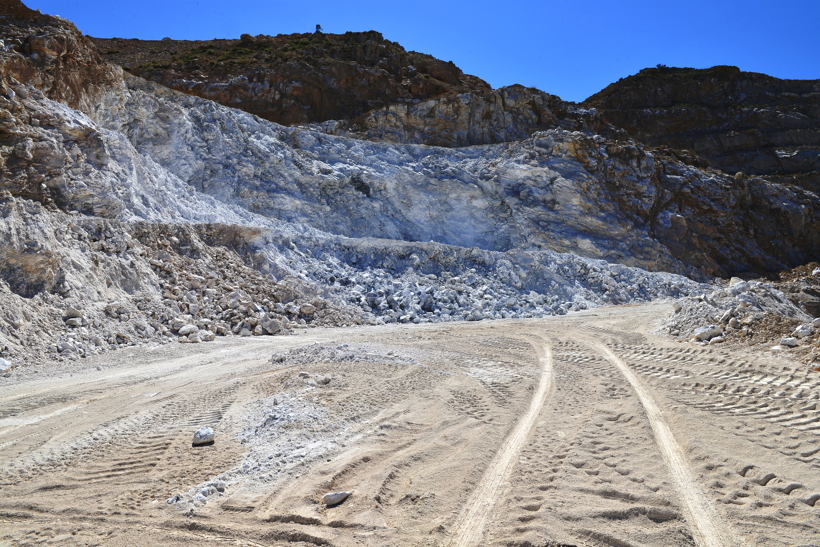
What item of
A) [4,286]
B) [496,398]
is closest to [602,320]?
[496,398]

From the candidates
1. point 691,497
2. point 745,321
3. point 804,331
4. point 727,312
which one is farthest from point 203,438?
point 727,312

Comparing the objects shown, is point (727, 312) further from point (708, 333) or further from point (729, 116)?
point (729, 116)

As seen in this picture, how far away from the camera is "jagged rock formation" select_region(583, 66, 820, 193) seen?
1949 inches

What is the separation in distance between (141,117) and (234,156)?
3.96 m

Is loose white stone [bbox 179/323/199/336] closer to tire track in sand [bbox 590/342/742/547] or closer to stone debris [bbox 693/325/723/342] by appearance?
tire track in sand [bbox 590/342/742/547]

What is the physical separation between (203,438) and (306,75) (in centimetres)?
3789

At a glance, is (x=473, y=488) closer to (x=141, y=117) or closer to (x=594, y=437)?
(x=594, y=437)

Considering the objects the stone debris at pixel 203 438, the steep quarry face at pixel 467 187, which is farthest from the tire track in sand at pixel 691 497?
the steep quarry face at pixel 467 187

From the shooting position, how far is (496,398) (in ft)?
21.6

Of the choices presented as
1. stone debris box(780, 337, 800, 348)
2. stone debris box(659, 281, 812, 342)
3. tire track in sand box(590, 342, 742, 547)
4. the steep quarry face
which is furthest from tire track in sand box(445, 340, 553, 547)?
the steep quarry face

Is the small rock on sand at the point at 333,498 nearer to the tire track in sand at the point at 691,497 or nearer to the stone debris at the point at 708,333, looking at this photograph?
the tire track in sand at the point at 691,497

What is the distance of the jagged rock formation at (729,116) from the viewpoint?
49500 millimetres

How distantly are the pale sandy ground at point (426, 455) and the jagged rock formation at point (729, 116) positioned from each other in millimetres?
49311

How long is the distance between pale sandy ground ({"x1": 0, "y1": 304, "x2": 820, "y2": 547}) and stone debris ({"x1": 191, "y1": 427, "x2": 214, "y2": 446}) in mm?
79
